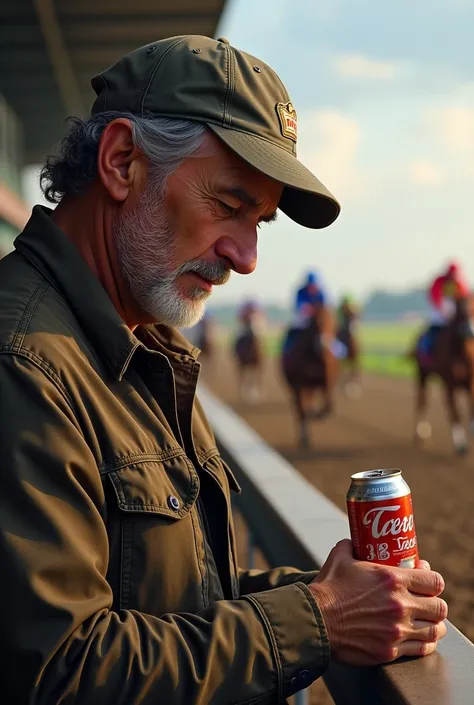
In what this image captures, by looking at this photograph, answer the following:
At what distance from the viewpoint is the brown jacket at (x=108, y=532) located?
1547mm

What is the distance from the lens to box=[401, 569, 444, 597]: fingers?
1.86m

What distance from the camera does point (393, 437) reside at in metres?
15.4

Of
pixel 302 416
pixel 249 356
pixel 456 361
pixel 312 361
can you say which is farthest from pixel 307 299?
pixel 249 356

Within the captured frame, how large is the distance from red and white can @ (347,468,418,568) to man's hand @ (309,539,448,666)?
4 centimetres

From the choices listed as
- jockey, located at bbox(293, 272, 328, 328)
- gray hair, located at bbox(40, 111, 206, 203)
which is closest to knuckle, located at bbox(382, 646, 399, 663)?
gray hair, located at bbox(40, 111, 206, 203)

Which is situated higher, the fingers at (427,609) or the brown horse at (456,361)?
the brown horse at (456,361)

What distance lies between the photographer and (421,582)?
1.86 m

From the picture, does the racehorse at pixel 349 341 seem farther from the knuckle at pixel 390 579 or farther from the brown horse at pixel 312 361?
the knuckle at pixel 390 579

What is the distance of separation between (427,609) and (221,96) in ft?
3.48

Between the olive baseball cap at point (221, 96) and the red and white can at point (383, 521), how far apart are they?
610 millimetres

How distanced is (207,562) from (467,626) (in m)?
3.66

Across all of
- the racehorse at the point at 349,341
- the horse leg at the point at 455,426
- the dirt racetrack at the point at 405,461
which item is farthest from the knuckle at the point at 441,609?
the racehorse at the point at 349,341

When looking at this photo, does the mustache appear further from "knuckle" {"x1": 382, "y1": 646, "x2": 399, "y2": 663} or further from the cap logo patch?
"knuckle" {"x1": 382, "y1": 646, "x2": 399, "y2": 663}

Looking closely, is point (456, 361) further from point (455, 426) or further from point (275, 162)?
point (275, 162)
